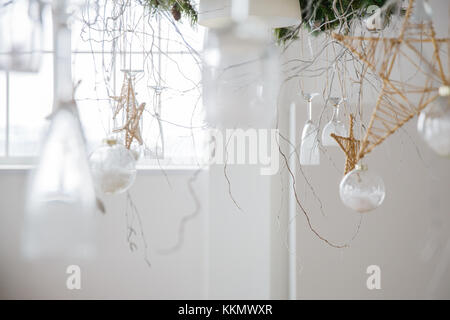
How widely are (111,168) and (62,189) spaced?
9cm

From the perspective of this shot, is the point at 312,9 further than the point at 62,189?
Yes

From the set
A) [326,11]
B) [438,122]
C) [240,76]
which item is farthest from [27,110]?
[438,122]

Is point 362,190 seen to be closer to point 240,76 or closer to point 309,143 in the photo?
point 240,76

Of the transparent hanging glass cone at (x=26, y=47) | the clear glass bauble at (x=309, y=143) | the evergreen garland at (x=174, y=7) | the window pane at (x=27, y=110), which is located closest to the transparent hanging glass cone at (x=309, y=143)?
the clear glass bauble at (x=309, y=143)

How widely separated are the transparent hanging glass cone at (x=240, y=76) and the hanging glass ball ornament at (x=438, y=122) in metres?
0.23

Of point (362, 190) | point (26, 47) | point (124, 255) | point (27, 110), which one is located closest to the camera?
point (362, 190)

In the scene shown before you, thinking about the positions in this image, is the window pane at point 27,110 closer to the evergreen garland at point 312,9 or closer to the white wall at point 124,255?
the white wall at point 124,255

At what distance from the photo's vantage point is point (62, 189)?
80 centimetres

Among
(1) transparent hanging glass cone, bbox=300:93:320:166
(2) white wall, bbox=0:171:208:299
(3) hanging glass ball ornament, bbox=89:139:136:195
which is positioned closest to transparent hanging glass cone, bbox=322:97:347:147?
(1) transparent hanging glass cone, bbox=300:93:320:166

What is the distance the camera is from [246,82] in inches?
31.8

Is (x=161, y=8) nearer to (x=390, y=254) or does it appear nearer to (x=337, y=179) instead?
(x=337, y=179)

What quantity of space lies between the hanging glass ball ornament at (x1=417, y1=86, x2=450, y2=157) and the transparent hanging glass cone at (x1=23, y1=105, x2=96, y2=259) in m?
0.43

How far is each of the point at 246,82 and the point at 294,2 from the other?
0.80ft
